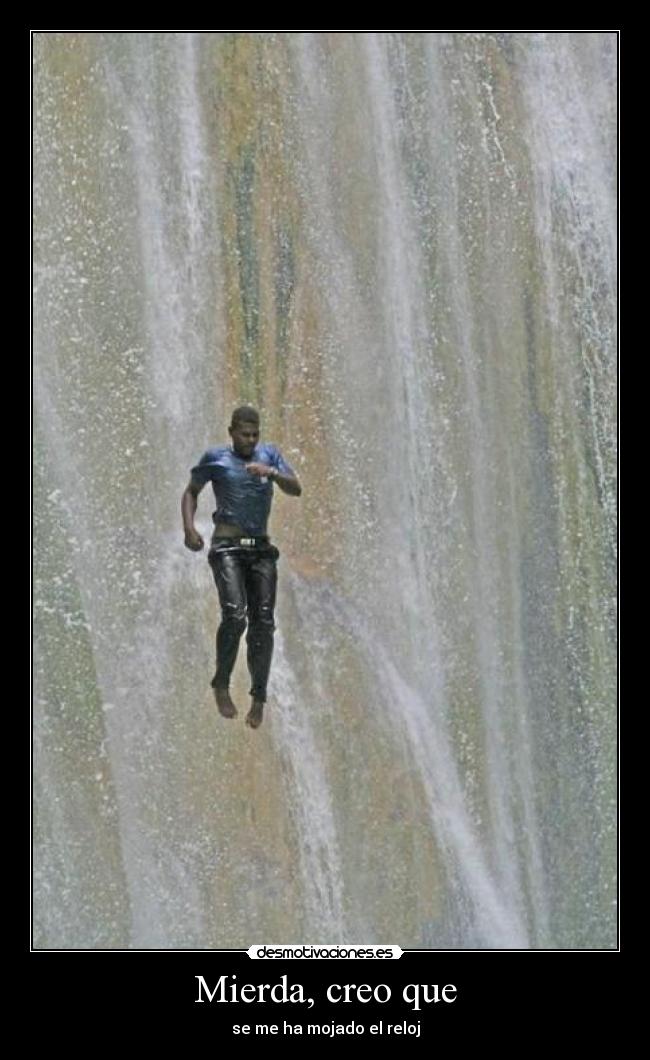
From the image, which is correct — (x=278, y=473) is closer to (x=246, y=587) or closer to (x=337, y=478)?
(x=246, y=587)

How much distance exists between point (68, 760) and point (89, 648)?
65 centimetres

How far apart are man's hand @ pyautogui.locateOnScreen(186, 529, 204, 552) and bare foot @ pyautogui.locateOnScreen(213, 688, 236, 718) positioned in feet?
3.48

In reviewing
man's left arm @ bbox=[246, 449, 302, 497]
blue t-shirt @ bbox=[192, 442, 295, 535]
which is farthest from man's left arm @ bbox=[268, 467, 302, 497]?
blue t-shirt @ bbox=[192, 442, 295, 535]

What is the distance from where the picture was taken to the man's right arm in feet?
34.6

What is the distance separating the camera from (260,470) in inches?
416

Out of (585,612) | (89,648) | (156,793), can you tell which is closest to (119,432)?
(89,648)

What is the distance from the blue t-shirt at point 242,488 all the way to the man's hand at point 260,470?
5 centimetres

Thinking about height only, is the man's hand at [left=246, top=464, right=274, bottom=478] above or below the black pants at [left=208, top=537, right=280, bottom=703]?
above

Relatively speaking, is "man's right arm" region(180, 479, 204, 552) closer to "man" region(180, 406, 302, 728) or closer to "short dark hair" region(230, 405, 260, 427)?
"man" region(180, 406, 302, 728)

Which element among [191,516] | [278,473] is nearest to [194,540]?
[191,516]

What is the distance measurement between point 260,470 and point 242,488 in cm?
19

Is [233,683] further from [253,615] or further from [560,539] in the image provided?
[560,539]

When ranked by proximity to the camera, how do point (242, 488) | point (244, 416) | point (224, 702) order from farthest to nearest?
point (224, 702) → point (242, 488) → point (244, 416)

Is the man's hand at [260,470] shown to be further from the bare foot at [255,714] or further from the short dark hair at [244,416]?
the bare foot at [255,714]
